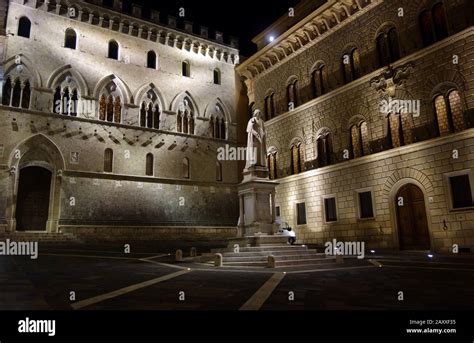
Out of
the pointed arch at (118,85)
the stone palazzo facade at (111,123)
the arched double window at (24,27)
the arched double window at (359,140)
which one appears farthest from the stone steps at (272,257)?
the arched double window at (24,27)

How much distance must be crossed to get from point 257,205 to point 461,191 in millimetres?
8993

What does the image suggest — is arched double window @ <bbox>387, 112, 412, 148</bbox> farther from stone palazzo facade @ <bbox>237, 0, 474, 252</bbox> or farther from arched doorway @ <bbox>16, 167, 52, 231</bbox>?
arched doorway @ <bbox>16, 167, 52, 231</bbox>

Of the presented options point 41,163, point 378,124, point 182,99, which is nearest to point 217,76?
point 182,99

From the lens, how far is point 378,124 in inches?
747

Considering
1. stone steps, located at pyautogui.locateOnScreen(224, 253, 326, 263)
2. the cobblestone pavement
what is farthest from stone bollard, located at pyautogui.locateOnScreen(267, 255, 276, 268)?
the cobblestone pavement

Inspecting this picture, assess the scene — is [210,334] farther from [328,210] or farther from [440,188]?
[328,210]

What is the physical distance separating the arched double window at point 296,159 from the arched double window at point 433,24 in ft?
31.7

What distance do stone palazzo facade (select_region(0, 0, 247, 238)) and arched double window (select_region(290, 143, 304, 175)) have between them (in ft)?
25.5

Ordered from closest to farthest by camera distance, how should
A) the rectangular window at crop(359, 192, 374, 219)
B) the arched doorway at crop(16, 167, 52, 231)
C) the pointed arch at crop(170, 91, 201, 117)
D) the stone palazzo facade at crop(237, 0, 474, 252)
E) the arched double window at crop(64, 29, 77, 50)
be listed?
1. the stone palazzo facade at crop(237, 0, 474, 252)
2. the rectangular window at crop(359, 192, 374, 219)
3. the arched doorway at crop(16, 167, 52, 231)
4. the arched double window at crop(64, 29, 77, 50)
5. the pointed arch at crop(170, 91, 201, 117)

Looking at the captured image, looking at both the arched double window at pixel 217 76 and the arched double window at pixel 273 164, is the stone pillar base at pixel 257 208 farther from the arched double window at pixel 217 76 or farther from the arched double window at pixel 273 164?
the arched double window at pixel 217 76

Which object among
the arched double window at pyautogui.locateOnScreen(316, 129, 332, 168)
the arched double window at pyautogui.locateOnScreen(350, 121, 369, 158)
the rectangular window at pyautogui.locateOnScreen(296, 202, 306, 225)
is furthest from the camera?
the rectangular window at pyautogui.locateOnScreen(296, 202, 306, 225)

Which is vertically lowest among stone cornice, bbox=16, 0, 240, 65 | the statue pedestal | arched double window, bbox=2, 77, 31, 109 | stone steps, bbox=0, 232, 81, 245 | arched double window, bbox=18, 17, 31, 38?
stone steps, bbox=0, 232, 81, 245

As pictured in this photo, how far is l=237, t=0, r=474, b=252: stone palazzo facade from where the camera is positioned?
1547 centimetres

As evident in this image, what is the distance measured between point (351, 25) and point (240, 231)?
15053mm
